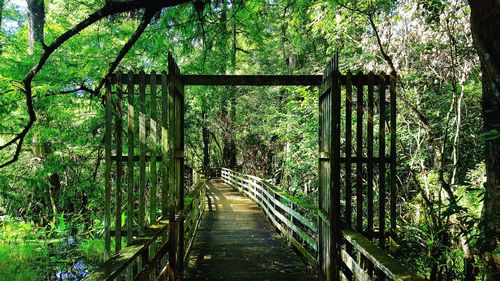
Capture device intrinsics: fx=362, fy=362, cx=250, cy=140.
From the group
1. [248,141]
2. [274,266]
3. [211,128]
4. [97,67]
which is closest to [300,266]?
[274,266]

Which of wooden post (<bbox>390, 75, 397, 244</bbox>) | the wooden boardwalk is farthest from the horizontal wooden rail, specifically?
the wooden boardwalk

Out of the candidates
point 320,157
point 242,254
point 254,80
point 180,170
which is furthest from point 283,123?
point 180,170

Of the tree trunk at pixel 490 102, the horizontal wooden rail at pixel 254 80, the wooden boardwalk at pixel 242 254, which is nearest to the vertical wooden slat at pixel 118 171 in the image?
the horizontal wooden rail at pixel 254 80

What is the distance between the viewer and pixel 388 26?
23.9 ft

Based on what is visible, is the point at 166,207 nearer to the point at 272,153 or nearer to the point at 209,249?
the point at 209,249

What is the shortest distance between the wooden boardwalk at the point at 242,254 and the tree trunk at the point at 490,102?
305 cm

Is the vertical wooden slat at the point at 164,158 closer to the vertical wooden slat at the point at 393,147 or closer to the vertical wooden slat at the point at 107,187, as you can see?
the vertical wooden slat at the point at 107,187

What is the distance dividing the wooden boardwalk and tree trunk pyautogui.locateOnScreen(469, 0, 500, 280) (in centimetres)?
305

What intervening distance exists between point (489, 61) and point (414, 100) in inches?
222

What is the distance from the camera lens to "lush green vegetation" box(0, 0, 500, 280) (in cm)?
530

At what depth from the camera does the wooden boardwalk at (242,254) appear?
537cm

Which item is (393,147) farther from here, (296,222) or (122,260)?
(122,260)

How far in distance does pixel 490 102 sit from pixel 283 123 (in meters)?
9.00

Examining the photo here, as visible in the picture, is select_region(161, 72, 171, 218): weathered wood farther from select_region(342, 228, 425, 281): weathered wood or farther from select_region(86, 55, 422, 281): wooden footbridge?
select_region(342, 228, 425, 281): weathered wood
